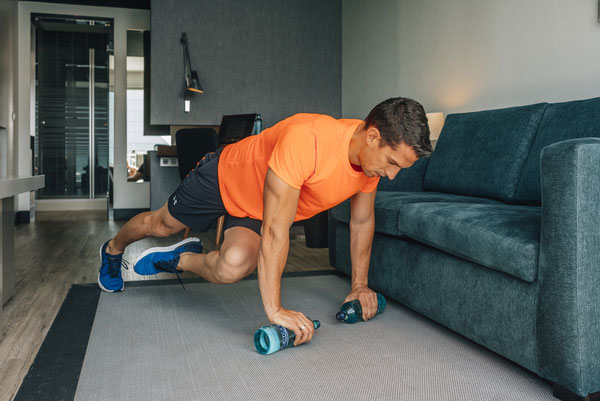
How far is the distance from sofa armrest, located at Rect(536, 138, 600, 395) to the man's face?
13.8 inches

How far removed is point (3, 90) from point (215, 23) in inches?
83.8

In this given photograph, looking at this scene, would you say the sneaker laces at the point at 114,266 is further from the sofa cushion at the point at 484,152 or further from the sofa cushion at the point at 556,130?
the sofa cushion at the point at 556,130

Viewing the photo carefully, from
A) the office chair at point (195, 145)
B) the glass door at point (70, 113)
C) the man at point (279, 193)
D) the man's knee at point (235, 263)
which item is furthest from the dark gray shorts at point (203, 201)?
the glass door at point (70, 113)

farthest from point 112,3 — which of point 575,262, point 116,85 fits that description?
point 575,262

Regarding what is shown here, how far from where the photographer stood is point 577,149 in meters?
1.10

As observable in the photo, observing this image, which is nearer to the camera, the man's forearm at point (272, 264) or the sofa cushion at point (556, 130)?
the man's forearm at point (272, 264)

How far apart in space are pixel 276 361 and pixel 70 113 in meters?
6.65

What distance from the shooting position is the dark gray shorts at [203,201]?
1.85 meters

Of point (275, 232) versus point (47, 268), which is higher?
point (275, 232)

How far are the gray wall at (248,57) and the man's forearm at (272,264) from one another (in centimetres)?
362

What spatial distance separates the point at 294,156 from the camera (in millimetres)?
1394

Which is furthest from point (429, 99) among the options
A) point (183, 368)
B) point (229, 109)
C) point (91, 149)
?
point (91, 149)

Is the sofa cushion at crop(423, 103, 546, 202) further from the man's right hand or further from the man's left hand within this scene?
the man's right hand

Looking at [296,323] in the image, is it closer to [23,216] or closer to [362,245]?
[362,245]
